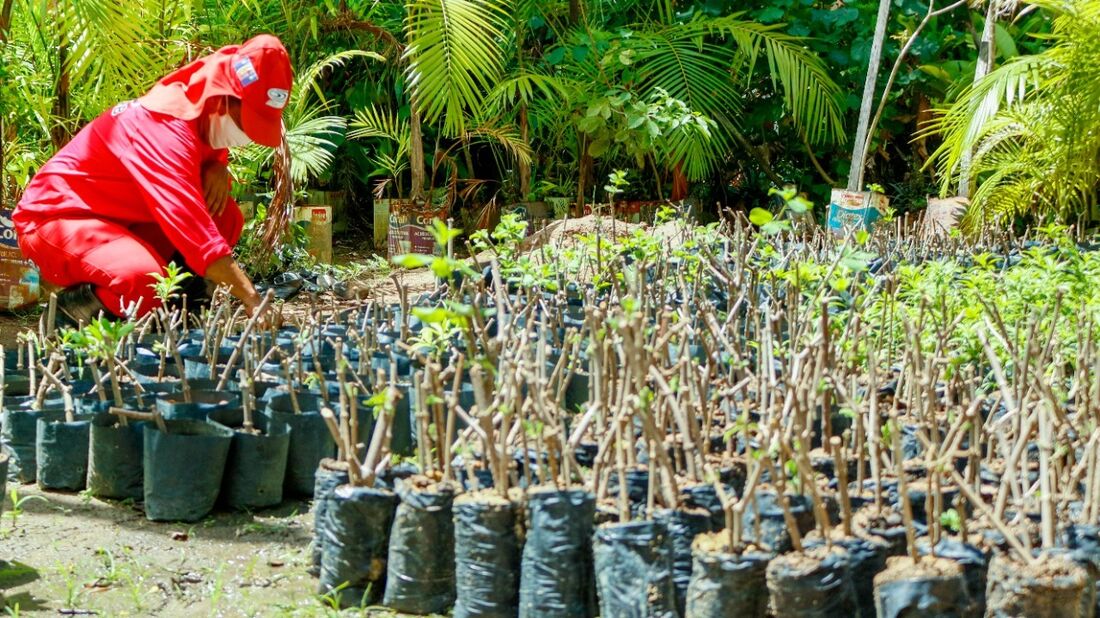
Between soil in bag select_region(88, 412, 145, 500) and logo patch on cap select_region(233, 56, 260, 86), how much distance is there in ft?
5.48

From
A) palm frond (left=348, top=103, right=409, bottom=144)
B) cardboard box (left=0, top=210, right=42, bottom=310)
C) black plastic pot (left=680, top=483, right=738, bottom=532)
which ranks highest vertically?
palm frond (left=348, top=103, right=409, bottom=144)

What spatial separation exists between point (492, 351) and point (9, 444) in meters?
1.54

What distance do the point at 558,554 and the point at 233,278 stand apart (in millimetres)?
2341

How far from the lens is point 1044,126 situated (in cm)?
600

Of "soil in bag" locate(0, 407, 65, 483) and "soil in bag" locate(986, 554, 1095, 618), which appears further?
"soil in bag" locate(0, 407, 65, 483)

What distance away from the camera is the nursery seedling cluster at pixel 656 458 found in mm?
2021

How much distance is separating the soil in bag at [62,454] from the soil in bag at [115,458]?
0.07 metres

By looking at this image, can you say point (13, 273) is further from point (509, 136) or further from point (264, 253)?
point (509, 136)

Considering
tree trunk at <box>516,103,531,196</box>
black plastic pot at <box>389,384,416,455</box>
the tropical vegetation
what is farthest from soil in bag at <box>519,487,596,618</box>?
tree trunk at <box>516,103,531,196</box>

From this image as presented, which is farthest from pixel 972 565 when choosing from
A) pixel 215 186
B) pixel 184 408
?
pixel 215 186

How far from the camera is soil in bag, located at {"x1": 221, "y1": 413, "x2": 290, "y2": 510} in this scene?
3.11m

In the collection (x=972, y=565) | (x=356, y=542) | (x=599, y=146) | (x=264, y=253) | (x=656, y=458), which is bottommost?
(x=356, y=542)

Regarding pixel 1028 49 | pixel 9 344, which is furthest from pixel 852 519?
pixel 1028 49

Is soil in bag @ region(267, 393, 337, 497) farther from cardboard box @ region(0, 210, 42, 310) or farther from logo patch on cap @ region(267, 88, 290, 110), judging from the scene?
cardboard box @ region(0, 210, 42, 310)
